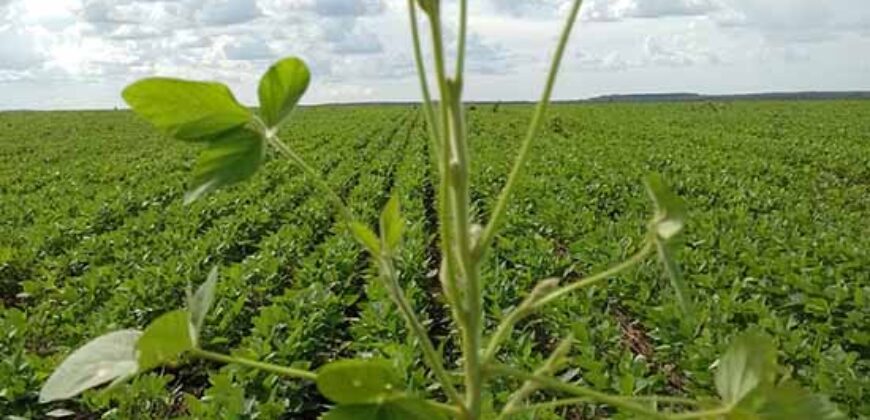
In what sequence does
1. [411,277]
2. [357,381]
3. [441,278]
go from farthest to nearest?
[411,277] < [441,278] < [357,381]

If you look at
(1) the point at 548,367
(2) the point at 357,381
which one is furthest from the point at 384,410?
(1) the point at 548,367

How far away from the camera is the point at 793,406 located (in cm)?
60

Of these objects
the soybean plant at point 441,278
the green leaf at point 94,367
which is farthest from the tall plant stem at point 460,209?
the green leaf at point 94,367

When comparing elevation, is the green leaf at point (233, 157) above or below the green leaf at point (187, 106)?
below

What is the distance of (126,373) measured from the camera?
0.66m

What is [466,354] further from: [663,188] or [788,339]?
[788,339]

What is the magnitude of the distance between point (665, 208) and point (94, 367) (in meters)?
0.41

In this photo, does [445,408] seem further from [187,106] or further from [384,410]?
[187,106]

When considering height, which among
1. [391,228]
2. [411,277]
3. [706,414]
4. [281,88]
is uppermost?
[281,88]

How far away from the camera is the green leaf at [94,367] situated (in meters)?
0.66

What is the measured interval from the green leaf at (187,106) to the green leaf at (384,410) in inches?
8.7

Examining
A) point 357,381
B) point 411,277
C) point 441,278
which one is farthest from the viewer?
point 411,277

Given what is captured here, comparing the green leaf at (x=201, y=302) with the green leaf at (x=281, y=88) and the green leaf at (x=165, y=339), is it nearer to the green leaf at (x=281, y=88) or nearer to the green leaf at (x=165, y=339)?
the green leaf at (x=165, y=339)

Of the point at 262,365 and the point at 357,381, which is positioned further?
the point at 262,365
